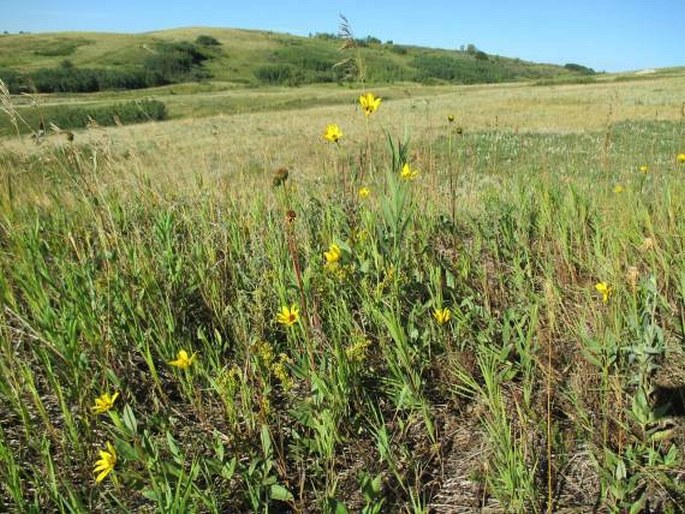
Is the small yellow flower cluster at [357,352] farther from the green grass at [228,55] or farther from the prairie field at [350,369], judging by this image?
the green grass at [228,55]

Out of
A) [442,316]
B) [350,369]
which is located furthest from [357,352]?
[442,316]

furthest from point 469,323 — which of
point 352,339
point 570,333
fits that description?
point 352,339

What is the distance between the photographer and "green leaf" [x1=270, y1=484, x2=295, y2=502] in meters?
1.35

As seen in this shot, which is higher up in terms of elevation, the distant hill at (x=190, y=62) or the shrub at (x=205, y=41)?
the shrub at (x=205, y=41)

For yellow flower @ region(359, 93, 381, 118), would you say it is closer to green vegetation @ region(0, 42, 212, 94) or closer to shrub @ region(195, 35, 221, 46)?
green vegetation @ region(0, 42, 212, 94)

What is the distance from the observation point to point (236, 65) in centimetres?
9788

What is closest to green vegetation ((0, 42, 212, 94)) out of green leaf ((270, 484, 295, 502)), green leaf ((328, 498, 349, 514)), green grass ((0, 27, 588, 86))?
green grass ((0, 27, 588, 86))

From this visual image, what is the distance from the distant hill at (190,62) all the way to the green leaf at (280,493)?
65162 mm

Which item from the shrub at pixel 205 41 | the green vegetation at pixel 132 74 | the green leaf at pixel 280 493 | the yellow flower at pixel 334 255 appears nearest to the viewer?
the green leaf at pixel 280 493

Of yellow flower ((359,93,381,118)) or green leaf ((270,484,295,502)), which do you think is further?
yellow flower ((359,93,381,118))

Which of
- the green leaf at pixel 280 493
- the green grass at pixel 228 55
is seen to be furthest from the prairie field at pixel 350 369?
the green grass at pixel 228 55

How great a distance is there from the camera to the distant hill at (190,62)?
74125 mm

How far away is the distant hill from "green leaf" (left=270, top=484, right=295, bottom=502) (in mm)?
65162

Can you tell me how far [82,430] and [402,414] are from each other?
114 centimetres
